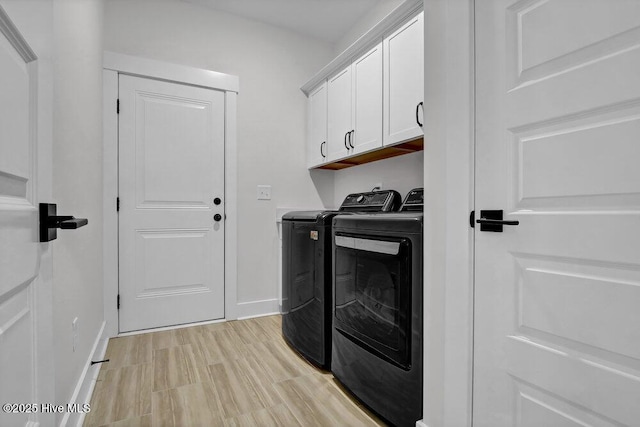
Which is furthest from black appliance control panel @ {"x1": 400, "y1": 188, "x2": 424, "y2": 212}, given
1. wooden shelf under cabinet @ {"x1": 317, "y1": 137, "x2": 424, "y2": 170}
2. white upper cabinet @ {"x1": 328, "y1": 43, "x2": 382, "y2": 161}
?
white upper cabinet @ {"x1": 328, "y1": 43, "x2": 382, "y2": 161}

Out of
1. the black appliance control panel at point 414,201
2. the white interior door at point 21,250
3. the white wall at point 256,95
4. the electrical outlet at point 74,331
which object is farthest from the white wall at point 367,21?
the electrical outlet at point 74,331

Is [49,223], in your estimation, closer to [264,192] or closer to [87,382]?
[87,382]

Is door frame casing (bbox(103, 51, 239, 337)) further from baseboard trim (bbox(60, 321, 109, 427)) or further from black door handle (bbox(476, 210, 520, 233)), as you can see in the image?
black door handle (bbox(476, 210, 520, 233))

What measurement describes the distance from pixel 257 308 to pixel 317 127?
5.81 ft

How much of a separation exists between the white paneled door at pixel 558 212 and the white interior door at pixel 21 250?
4.17 ft

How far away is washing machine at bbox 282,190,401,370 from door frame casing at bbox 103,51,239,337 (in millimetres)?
692

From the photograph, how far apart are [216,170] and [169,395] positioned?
172cm

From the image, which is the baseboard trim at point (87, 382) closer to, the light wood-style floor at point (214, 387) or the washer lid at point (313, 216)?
the light wood-style floor at point (214, 387)

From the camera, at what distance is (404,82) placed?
1.96 meters

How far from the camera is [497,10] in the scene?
3.51 feet

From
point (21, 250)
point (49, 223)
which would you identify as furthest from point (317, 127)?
point (21, 250)

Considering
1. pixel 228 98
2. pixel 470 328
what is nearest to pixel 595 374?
pixel 470 328

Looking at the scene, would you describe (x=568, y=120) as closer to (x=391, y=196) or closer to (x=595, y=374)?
(x=595, y=374)

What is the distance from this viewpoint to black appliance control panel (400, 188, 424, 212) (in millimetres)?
1958
